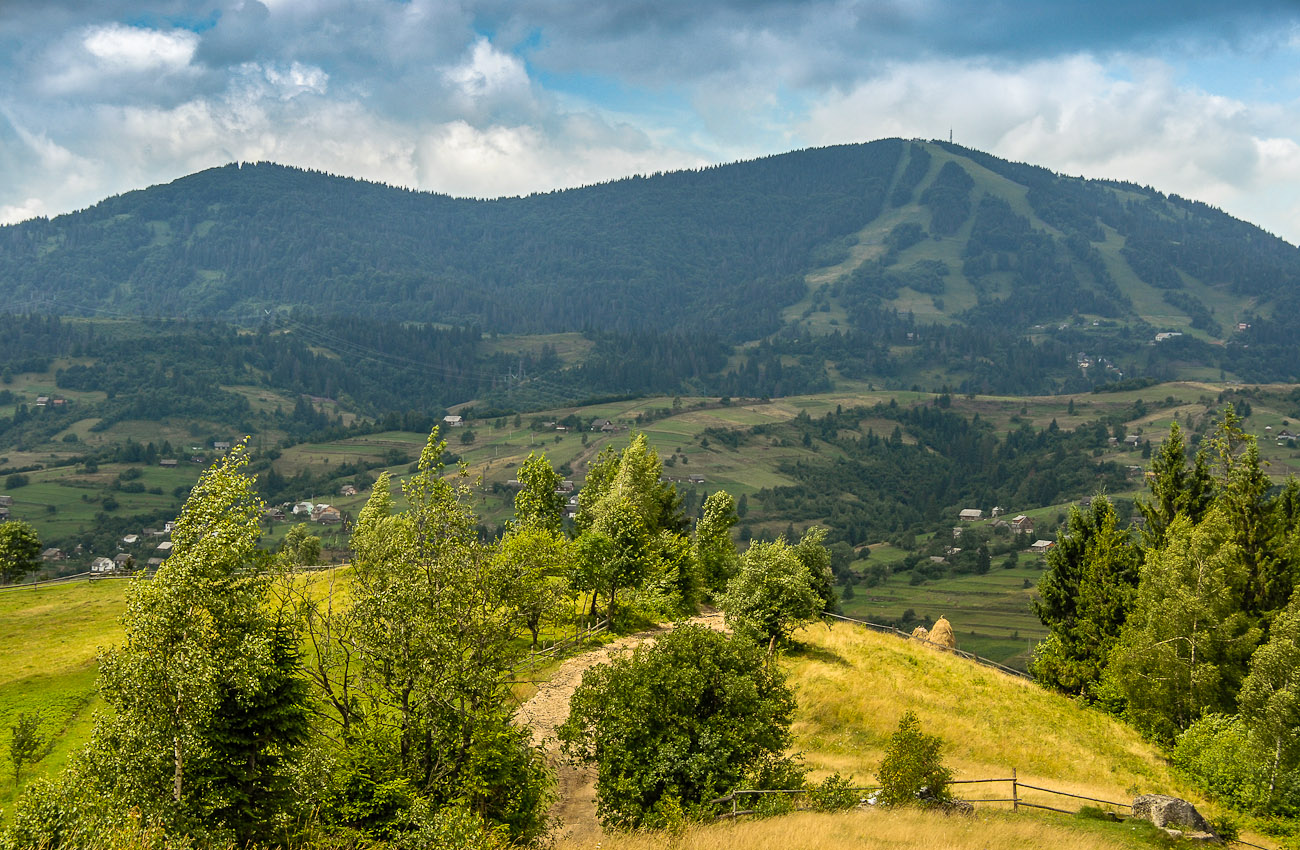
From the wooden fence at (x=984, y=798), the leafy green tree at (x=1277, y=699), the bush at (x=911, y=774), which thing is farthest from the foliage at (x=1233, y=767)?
the bush at (x=911, y=774)

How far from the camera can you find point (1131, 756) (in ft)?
154

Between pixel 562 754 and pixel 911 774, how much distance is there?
1502cm

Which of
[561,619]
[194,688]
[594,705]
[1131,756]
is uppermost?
[194,688]

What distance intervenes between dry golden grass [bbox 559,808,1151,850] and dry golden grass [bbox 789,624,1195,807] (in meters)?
6.69

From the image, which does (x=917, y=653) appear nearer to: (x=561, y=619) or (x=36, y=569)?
(x=561, y=619)

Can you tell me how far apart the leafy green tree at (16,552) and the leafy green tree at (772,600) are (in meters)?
85.9

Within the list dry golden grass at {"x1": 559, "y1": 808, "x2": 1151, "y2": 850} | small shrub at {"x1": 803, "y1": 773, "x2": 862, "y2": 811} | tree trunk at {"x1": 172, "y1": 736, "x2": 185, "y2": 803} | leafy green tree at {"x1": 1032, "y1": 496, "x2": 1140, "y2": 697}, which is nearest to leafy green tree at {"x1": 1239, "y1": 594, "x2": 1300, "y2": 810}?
dry golden grass at {"x1": 559, "y1": 808, "x2": 1151, "y2": 850}

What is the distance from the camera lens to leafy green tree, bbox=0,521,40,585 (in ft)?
316

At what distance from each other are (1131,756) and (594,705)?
104 ft

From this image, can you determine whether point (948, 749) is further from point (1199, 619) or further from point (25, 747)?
point (25, 747)

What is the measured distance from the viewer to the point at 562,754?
38875 mm

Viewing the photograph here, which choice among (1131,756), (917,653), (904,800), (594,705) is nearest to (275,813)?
(594,705)

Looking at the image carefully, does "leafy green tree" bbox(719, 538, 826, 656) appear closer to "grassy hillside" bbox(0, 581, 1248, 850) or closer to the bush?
"grassy hillside" bbox(0, 581, 1248, 850)

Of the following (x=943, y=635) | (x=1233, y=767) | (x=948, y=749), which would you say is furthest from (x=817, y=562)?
(x=1233, y=767)
